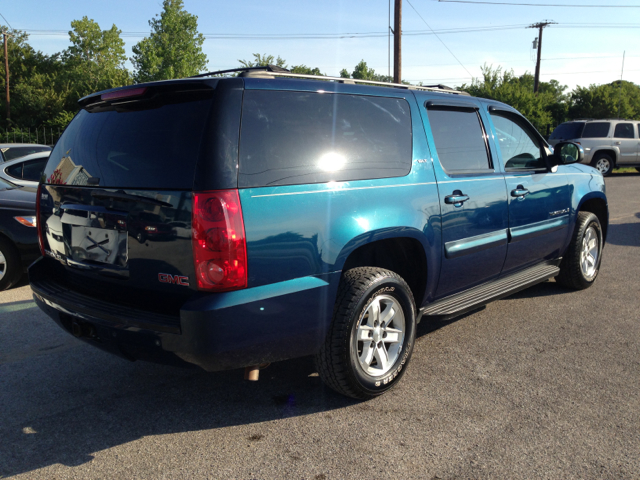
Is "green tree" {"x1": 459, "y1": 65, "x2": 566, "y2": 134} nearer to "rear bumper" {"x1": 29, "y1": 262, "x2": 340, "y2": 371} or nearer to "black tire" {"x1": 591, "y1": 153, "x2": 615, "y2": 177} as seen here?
"black tire" {"x1": 591, "y1": 153, "x2": 615, "y2": 177}

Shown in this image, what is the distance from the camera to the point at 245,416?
319 cm

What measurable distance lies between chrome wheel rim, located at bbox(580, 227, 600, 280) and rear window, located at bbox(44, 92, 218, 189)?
4.37 meters

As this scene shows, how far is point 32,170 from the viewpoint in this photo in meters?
7.41

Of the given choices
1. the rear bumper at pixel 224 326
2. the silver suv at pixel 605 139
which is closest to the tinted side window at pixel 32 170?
the rear bumper at pixel 224 326

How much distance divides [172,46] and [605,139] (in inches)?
1756

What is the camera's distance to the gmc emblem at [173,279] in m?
2.72

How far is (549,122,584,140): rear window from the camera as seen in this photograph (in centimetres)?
2048

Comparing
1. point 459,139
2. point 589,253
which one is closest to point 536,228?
point 459,139

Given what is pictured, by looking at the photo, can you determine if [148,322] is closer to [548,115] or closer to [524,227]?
[524,227]

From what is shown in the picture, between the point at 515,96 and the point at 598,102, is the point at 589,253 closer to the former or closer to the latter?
the point at 515,96

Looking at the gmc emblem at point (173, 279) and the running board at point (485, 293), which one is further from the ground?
the gmc emblem at point (173, 279)

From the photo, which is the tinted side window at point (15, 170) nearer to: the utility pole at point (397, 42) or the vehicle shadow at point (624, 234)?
A: the vehicle shadow at point (624, 234)

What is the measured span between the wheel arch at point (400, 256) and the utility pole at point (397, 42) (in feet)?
60.8

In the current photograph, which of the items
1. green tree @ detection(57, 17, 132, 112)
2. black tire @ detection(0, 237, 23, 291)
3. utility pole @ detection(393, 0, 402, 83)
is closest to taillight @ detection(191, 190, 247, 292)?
black tire @ detection(0, 237, 23, 291)
